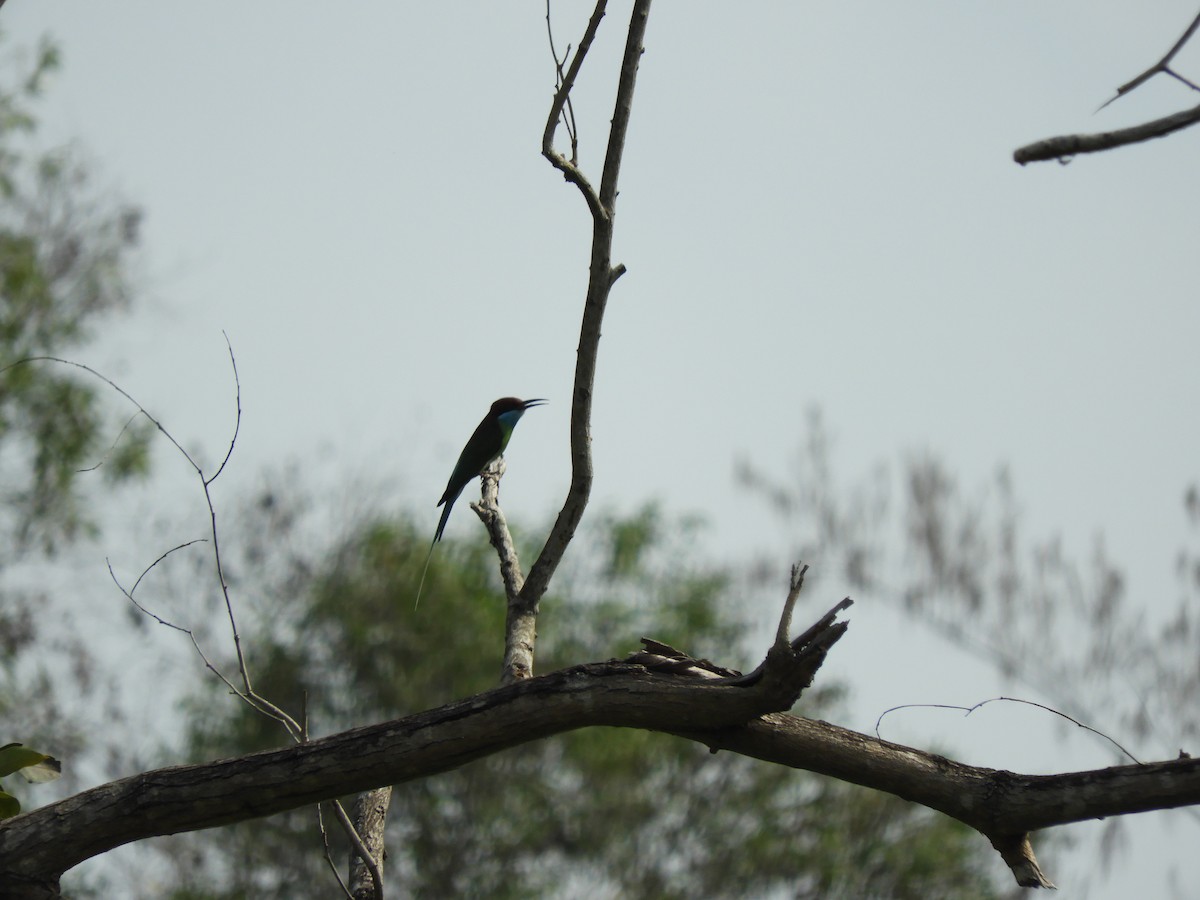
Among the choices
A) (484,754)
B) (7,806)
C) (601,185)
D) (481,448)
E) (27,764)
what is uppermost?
(481,448)

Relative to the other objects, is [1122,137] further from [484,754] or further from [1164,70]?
[484,754]

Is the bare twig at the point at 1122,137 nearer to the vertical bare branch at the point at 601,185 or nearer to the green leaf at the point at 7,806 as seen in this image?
the vertical bare branch at the point at 601,185

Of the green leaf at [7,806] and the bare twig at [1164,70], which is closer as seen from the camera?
the bare twig at [1164,70]

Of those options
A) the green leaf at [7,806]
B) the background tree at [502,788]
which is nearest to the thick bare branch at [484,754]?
the green leaf at [7,806]

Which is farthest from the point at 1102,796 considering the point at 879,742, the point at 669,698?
the point at 669,698

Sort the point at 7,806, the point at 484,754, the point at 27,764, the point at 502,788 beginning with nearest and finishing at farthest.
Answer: the point at 484,754
the point at 7,806
the point at 27,764
the point at 502,788

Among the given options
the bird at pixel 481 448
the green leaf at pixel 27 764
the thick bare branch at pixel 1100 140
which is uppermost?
the bird at pixel 481 448

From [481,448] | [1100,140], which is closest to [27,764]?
[1100,140]

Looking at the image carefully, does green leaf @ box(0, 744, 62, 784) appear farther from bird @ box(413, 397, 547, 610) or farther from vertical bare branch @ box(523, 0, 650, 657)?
bird @ box(413, 397, 547, 610)

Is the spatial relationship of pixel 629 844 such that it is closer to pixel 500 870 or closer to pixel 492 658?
pixel 500 870

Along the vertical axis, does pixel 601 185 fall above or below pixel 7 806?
above

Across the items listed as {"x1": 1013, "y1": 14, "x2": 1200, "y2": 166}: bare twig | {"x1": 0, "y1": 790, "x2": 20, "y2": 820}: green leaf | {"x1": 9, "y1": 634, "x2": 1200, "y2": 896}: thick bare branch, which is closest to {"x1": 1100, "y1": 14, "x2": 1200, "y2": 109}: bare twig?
{"x1": 1013, "y1": 14, "x2": 1200, "y2": 166}: bare twig

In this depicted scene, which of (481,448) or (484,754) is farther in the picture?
(481,448)

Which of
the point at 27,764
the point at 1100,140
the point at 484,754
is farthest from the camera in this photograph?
the point at 27,764
